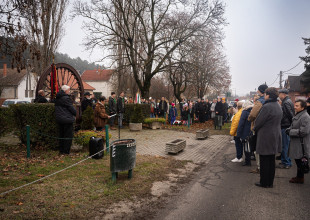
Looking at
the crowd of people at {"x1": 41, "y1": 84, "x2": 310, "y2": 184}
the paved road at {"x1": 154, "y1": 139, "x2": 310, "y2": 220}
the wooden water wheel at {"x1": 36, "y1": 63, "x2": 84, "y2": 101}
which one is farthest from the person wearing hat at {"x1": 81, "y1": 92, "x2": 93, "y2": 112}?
the paved road at {"x1": 154, "y1": 139, "x2": 310, "y2": 220}

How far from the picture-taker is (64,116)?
7.77m

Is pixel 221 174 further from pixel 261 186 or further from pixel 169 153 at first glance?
pixel 169 153

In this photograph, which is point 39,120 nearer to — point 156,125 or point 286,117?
point 286,117

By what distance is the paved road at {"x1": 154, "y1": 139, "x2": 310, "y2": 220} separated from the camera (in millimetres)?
4105

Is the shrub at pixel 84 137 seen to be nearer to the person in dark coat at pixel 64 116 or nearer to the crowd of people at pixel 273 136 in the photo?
the person in dark coat at pixel 64 116

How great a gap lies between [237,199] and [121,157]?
2473mm

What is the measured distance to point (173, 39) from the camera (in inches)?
761

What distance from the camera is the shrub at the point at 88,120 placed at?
9320 mm

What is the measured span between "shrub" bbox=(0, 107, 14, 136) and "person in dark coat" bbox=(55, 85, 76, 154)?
2.04 m

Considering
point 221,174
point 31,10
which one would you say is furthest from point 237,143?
point 31,10

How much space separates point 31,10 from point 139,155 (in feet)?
17.2

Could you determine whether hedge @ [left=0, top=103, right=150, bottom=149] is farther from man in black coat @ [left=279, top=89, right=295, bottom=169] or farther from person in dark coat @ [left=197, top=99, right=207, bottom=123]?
person in dark coat @ [left=197, top=99, right=207, bottom=123]

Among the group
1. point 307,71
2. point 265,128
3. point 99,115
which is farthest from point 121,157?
point 307,71

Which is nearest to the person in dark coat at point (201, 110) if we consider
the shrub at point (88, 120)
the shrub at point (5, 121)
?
the shrub at point (88, 120)
